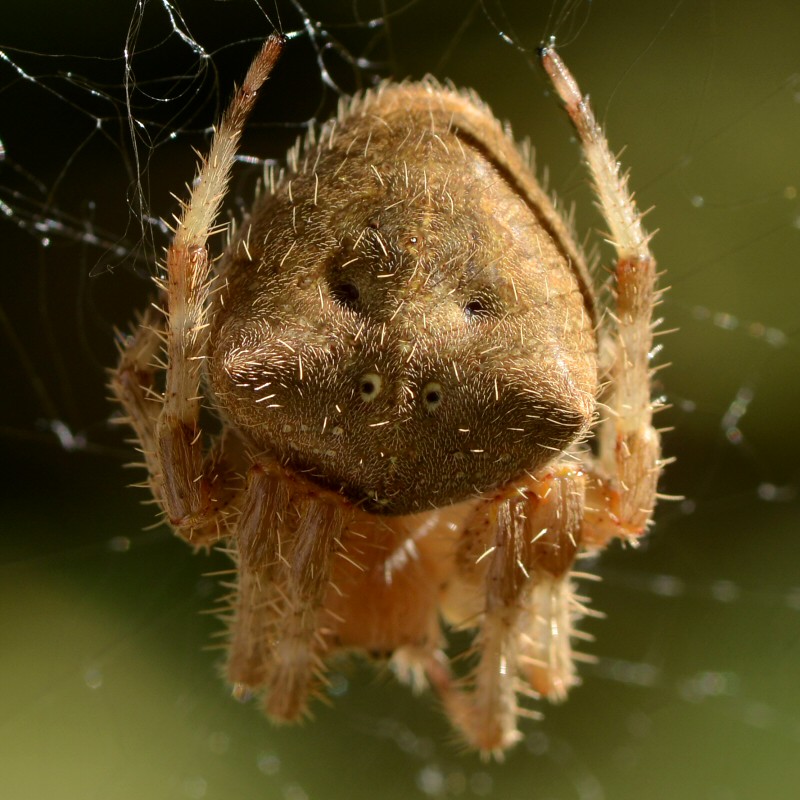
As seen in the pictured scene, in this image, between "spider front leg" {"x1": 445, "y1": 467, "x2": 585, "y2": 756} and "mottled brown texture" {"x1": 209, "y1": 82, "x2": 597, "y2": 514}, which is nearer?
"mottled brown texture" {"x1": 209, "y1": 82, "x2": 597, "y2": 514}

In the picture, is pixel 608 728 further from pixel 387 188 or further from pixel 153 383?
pixel 387 188

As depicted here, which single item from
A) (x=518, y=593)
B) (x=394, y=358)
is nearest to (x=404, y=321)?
(x=394, y=358)

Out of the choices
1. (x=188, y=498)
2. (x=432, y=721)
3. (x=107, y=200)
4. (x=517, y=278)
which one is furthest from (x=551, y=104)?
(x=432, y=721)

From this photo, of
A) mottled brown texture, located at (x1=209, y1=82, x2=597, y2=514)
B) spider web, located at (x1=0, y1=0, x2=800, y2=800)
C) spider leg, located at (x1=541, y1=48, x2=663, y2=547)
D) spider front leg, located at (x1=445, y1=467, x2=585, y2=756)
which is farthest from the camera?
spider web, located at (x1=0, y1=0, x2=800, y2=800)

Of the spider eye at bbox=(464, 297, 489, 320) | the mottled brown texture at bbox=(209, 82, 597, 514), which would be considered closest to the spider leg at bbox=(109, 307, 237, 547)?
the mottled brown texture at bbox=(209, 82, 597, 514)

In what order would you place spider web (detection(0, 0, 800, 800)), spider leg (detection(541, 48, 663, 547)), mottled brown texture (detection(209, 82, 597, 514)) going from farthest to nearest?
spider web (detection(0, 0, 800, 800)), spider leg (detection(541, 48, 663, 547)), mottled brown texture (detection(209, 82, 597, 514))

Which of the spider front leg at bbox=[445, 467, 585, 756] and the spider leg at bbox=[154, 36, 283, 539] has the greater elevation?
the spider leg at bbox=[154, 36, 283, 539]

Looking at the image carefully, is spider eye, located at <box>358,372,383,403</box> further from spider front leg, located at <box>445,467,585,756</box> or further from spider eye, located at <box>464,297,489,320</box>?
spider front leg, located at <box>445,467,585,756</box>

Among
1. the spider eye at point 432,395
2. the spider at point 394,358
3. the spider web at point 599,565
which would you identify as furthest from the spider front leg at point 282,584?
the spider web at point 599,565
